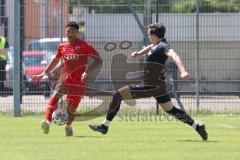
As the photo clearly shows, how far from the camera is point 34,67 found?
2166 centimetres

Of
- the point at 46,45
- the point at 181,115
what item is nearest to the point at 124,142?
the point at 181,115

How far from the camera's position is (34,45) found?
Answer: 20.6m

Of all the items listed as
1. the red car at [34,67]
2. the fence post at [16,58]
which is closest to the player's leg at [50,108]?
the fence post at [16,58]

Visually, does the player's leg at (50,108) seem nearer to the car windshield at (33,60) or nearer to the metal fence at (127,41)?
the metal fence at (127,41)

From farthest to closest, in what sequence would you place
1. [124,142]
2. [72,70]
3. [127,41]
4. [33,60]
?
[33,60]
[127,41]
[72,70]
[124,142]

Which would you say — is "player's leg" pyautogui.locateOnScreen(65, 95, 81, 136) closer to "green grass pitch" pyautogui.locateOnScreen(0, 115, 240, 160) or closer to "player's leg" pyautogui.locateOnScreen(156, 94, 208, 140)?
"green grass pitch" pyautogui.locateOnScreen(0, 115, 240, 160)

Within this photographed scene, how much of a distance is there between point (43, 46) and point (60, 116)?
674 centimetres

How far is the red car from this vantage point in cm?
2059

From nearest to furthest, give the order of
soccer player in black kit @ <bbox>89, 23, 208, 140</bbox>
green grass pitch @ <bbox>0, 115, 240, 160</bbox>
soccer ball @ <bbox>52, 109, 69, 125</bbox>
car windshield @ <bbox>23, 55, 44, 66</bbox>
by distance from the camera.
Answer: green grass pitch @ <bbox>0, 115, 240, 160</bbox>, soccer player in black kit @ <bbox>89, 23, 208, 140</bbox>, soccer ball @ <bbox>52, 109, 69, 125</bbox>, car windshield @ <bbox>23, 55, 44, 66</bbox>

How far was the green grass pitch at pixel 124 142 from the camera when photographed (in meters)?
10.7

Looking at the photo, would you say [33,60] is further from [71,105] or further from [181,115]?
[181,115]

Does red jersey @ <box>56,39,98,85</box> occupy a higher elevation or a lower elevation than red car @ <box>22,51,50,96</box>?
higher

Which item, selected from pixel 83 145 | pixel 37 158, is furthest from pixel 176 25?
pixel 37 158

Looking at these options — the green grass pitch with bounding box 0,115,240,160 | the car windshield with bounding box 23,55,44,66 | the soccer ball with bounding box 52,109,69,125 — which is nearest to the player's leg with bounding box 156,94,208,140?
the green grass pitch with bounding box 0,115,240,160
